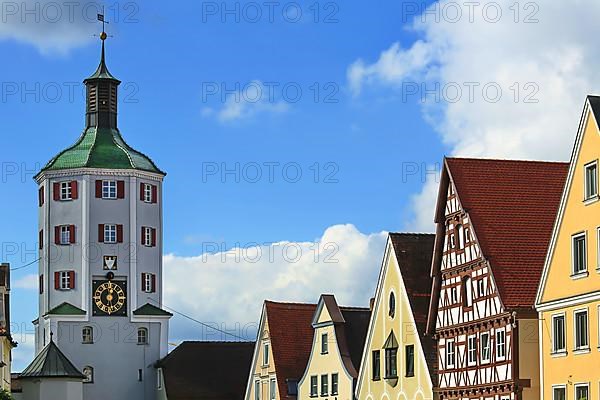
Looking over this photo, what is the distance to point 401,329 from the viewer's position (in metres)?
68.8

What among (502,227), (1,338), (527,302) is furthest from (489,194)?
(1,338)

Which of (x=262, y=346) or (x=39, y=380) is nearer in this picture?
(x=262, y=346)

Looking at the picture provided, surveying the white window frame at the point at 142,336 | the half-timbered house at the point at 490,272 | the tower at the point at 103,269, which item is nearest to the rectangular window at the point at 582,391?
the half-timbered house at the point at 490,272

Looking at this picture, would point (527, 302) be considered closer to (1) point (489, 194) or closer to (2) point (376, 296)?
(1) point (489, 194)

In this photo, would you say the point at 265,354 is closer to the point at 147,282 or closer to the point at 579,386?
the point at 147,282

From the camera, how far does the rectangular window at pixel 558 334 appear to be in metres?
54.6

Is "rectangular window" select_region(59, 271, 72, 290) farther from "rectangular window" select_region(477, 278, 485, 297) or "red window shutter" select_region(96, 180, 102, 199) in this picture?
"rectangular window" select_region(477, 278, 485, 297)

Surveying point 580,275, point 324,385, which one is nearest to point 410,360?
point 324,385

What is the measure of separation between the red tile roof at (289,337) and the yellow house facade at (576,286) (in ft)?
104

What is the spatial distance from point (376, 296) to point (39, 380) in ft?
130

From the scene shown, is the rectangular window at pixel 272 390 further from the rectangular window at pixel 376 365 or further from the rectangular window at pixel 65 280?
the rectangular window at pixel 65 280

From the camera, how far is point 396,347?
6900 cm

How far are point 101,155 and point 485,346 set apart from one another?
58.3 metres

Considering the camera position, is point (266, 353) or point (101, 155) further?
point (101, 155)
